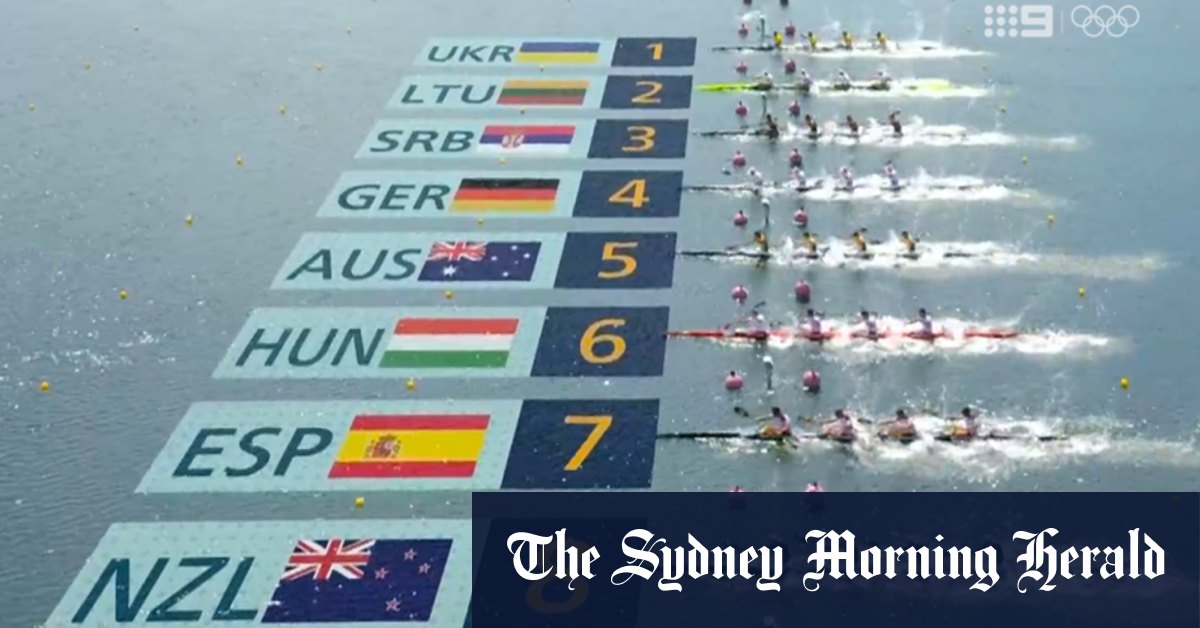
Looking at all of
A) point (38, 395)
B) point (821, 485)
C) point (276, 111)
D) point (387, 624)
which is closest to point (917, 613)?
point (821, 485)

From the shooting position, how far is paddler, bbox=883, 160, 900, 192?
4247 cm

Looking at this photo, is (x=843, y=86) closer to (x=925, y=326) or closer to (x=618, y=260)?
(x=618, y=260)

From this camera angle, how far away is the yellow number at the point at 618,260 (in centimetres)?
3869

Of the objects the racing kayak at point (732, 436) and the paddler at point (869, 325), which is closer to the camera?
the racing kayak at point (732, 436)

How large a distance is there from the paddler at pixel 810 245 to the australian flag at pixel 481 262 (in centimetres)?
615

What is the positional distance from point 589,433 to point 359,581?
5.96 m

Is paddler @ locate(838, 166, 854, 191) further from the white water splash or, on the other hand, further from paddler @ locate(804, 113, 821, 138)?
the white water splash

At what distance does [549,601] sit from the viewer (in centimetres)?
2738

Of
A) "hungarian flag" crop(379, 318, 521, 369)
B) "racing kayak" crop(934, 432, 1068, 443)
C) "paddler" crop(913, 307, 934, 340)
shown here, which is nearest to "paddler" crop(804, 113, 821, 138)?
"paddler" crop(913, 307, 934, 340)

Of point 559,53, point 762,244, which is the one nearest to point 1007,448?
point 762,244

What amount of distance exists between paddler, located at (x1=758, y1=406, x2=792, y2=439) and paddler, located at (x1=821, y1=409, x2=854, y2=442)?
660 mm

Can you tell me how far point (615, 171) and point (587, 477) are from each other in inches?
596

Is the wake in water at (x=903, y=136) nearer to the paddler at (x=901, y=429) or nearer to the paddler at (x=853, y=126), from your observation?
the paddler at (x=853, y=126)

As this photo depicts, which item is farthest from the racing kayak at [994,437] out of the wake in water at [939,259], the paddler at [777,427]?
the wake in water at [939,259]
